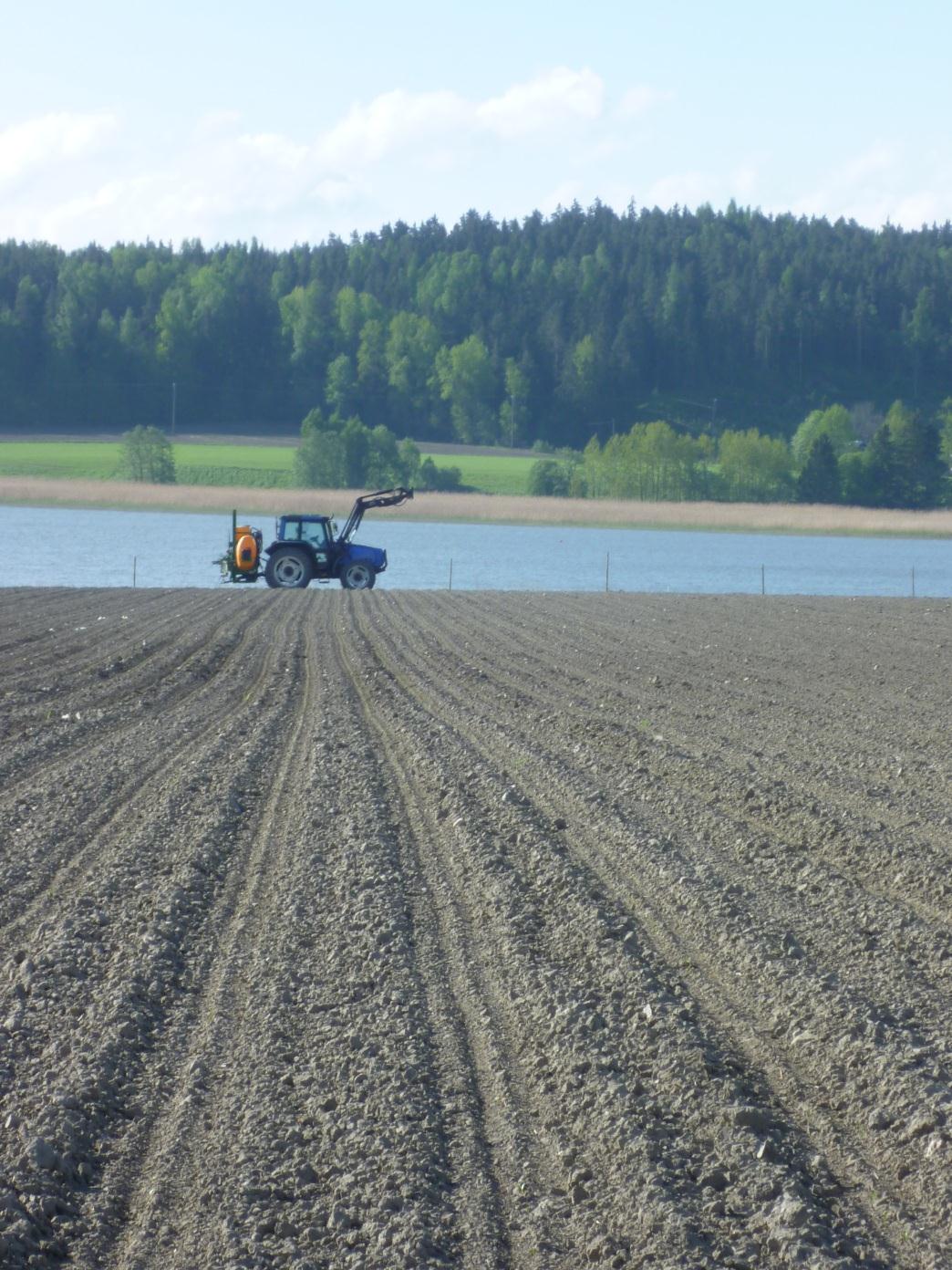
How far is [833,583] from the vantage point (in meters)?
44.7

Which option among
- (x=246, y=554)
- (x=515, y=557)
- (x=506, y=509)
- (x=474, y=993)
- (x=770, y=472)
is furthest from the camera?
(x=770, y=472)

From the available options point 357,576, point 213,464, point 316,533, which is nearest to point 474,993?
point 357,576

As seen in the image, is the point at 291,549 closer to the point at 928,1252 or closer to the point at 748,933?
the point at 748,933

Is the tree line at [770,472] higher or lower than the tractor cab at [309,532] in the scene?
higher

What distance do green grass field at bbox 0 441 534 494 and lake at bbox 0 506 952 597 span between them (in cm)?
895

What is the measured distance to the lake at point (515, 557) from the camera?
4194cm

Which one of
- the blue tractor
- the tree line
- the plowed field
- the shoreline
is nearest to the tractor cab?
the blue tractor

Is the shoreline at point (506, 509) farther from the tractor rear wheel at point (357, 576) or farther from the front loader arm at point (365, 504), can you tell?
the tractor rear wheel at point (357, 576)

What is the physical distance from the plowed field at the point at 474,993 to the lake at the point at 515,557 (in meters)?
27.2

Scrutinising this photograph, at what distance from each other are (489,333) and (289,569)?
332 feet

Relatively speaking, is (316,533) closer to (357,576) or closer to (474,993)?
(357,576)

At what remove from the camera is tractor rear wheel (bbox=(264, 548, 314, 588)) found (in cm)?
3528

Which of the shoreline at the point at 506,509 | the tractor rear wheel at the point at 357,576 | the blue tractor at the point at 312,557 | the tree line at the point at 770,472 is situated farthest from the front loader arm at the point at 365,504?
the tree line at the point at 770,472

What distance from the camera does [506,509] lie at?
7375cm
